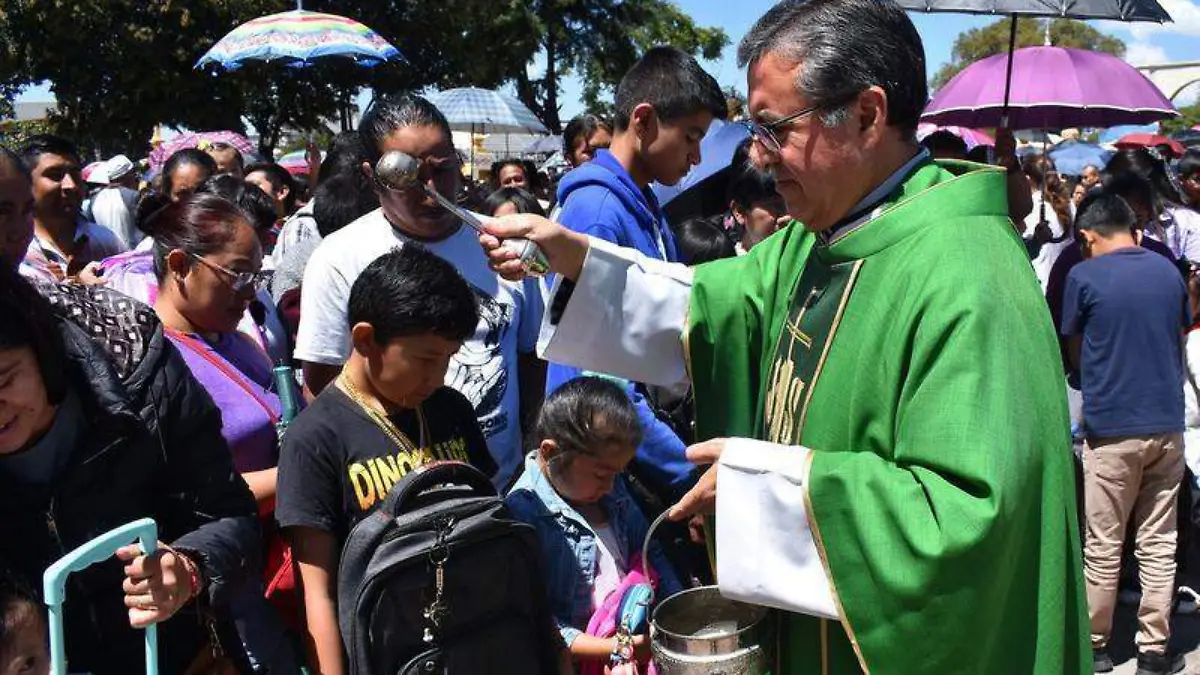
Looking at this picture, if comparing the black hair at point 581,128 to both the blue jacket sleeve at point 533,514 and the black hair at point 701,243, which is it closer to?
the black hair at point 701,243

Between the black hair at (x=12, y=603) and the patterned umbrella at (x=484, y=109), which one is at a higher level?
the patterned umbrella at (x=484, y=109)

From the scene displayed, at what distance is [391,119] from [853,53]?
5.49 feet

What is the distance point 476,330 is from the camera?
10.3ft

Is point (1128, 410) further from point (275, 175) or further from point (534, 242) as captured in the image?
point (275, 175)

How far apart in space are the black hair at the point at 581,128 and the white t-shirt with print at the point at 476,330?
4595mm

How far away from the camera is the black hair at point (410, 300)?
2.60 metres

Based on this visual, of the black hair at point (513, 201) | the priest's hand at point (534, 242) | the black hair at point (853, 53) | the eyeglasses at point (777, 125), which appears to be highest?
the black hair at point (853, 53)

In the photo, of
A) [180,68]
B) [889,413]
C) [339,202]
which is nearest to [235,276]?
[889,413]

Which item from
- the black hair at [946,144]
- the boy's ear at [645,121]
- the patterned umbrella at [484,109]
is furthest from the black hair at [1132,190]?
the patterned umbrella at [484,109]

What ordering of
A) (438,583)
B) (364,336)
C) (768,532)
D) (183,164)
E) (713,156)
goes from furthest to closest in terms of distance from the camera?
(713,156) < (183,164) < (364,336) < (438,583) < (768,532)

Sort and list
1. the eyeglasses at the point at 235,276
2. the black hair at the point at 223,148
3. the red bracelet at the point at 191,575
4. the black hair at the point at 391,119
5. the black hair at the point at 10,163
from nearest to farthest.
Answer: the red bracelet at the point at 191,575
the eyeglasses at the point at 235,276
the black hair at the point at 391,119
the black hair at the point at 10,163
the black hair at the point at 223,148

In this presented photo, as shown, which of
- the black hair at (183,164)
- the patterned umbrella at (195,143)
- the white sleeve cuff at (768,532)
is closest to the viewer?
the white sleeve cuff at (768,532)

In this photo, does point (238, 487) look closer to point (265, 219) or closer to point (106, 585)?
point (106, 585)

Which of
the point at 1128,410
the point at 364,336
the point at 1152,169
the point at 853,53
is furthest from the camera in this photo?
the point at 1152,169
